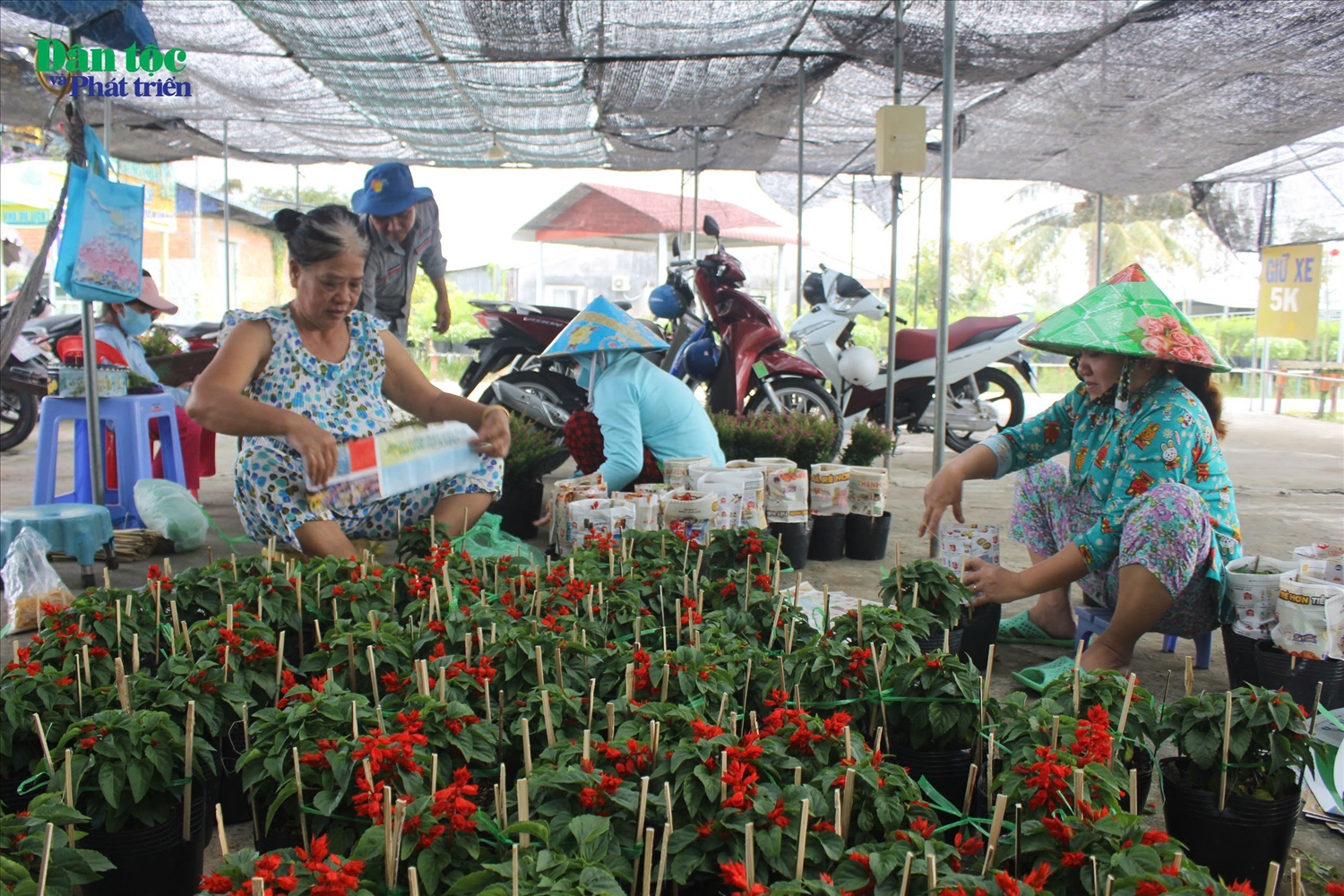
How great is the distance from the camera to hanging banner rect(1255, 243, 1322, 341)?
9.47m

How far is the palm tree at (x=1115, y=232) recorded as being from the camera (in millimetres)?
20688

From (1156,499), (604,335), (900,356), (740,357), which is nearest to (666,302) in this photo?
(740,357)

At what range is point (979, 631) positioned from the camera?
8.77ft

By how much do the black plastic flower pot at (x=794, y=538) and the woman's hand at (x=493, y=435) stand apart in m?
1.24

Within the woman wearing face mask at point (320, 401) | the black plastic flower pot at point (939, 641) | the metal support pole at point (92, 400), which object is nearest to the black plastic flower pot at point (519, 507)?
the woman wearing face mask at point (320, 401)

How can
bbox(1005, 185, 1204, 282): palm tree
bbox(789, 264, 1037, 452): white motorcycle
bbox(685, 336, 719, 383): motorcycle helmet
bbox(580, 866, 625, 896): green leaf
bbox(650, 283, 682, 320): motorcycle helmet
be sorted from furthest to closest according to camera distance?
bbox(1005, 185, 1204, 282): palm tree → bbox(789, 264, 1037, 452): white motorcycle → bbox(650, 283, 682, 320): motorcycle helmet → bbox(685, 336, 719, 383): motorcycle helmet → bbox(580, 866, 625, 896): green leaf

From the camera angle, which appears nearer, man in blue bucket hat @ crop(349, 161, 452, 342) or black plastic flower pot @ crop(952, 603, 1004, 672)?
black plastic flower pot @ crop(952, 603, 1004, 672)

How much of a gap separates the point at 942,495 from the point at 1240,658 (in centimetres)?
86

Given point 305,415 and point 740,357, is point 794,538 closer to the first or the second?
point 305,415

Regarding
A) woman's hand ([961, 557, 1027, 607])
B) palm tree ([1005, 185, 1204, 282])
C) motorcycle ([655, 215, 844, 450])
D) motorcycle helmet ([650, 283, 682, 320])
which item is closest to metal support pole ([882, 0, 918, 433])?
motorcycle ([655, 215, 844, 450])

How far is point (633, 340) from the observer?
3.78 m

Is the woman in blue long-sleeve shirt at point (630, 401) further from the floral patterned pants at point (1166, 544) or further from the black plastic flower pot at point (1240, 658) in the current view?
the black plastic flower pot at point (1240, 658)

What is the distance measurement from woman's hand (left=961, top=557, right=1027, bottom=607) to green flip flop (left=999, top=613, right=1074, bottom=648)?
0.52 meters

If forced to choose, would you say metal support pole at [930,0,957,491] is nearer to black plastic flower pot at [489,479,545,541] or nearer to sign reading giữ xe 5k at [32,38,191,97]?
black plastic flower pot at [489,479,545,541]
